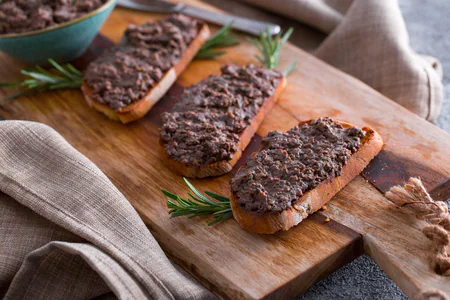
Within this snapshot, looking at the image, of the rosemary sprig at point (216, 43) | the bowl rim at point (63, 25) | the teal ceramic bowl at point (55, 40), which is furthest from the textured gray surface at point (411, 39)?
the teal ceramic bowl at point (55, 40)

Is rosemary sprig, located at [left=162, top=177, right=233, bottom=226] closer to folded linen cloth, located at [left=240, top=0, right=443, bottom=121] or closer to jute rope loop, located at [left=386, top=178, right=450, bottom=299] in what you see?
jute rope loop, located at [left=386, top=178, right=450, bottom=299]

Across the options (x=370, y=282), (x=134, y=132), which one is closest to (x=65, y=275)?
(x=134, y=132)

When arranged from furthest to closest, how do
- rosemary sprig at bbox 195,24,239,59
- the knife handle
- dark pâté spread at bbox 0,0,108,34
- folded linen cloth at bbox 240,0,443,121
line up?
the knife handle < rosemary sprig at bbox 195,24,239,59 < dark pâté spread at bbox 0,0,108,34 < folded linen cloth at bbox 240,0,443,121

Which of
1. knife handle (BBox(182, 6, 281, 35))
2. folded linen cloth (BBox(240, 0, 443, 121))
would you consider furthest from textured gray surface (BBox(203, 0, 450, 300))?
knife handle (BBox(182, 6, 281, 35))

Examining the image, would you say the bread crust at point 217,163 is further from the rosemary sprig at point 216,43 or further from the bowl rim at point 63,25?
the bowl rim at point 63,25

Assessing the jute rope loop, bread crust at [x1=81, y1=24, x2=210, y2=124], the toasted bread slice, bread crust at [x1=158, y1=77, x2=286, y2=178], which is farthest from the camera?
bread crust at [x1=81, y1=24, x2=210, y2=124]

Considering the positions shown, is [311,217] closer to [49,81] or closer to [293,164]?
[293,164]

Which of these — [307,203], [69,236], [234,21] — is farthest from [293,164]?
[234,21]
